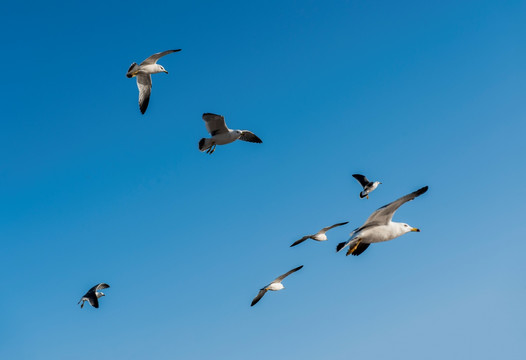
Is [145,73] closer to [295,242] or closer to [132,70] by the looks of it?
[132,70]

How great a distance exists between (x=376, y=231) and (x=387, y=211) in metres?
0.65

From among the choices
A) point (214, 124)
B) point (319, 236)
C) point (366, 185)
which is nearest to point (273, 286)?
point (319, 236)

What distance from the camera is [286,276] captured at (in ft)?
91.2

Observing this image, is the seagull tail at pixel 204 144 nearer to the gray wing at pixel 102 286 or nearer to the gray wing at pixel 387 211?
the gray wing at pixel 387 211

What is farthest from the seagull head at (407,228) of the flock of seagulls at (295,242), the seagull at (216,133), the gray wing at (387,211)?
the seagull at (216,133)

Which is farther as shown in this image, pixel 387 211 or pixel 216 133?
pixel 216 133

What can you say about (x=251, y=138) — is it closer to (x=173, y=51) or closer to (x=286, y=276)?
(x=173, y=51)

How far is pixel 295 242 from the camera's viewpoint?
2356cm

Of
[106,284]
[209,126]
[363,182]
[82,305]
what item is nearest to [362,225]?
[209,126]

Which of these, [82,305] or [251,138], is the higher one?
[251,138]

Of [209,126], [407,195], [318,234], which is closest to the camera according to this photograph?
[407,195]

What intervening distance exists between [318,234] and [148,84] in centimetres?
963

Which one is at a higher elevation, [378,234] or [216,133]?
[216,133]

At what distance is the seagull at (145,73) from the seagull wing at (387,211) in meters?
11.4
